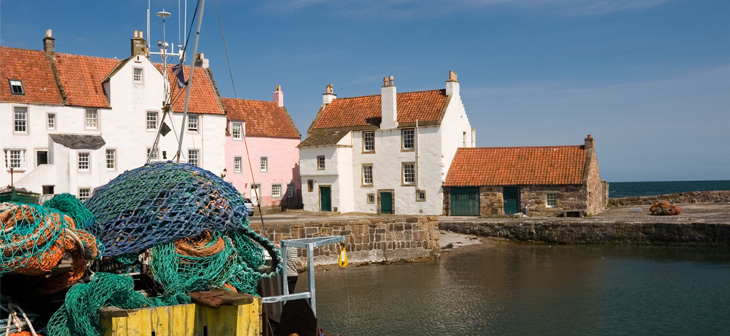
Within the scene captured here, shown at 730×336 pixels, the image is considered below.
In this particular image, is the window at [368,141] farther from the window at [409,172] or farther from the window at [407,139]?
the window at [409,172]

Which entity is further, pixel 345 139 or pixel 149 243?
pixel 345 139

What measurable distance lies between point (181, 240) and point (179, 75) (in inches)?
453

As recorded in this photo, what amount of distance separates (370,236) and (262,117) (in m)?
20.6

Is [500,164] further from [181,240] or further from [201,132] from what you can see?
[181,240]

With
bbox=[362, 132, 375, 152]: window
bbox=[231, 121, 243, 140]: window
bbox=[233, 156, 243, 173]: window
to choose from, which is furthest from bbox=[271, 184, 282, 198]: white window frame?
bbox=[362, 132, 375, 152]: window

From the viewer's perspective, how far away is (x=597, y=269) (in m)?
25.6

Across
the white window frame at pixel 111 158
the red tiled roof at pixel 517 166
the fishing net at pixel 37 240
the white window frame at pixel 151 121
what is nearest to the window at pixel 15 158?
the white window frame at pixel 111 158

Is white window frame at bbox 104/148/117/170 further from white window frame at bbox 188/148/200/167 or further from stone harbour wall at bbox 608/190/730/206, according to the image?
stone harbour wall at bbox 608/190/730/206

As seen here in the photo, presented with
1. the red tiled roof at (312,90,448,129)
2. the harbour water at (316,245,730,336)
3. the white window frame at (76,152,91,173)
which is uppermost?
the red tiled roof at (312,90,448,129)

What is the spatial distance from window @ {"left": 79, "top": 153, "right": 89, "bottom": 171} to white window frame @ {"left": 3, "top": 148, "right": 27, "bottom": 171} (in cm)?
243

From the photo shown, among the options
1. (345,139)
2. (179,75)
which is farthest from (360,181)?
Answer: (179,75)

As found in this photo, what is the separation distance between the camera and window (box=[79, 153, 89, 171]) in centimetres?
3328

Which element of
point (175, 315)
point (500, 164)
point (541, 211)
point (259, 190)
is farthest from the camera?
point (259, 190)

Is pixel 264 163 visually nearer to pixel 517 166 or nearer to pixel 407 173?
pixel 407 173
